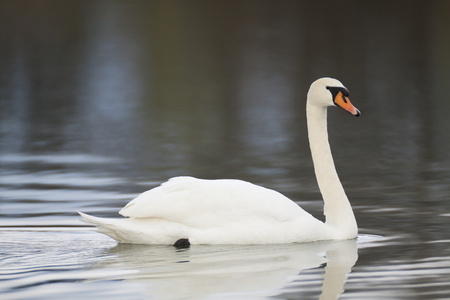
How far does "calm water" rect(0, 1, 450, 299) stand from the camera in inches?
288

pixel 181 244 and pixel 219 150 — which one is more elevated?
pixel 219 150

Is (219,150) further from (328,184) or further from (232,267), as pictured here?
(232,267)

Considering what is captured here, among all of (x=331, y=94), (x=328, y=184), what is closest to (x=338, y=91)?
(x=331, y=94)

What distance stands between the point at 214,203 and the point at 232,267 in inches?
33.3

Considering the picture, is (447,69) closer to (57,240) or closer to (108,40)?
(108,40)

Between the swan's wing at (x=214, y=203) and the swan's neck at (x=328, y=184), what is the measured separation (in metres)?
0.43

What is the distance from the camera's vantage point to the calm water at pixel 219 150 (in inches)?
288

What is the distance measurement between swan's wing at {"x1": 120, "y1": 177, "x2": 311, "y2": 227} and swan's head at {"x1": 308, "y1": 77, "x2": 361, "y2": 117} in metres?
0.93

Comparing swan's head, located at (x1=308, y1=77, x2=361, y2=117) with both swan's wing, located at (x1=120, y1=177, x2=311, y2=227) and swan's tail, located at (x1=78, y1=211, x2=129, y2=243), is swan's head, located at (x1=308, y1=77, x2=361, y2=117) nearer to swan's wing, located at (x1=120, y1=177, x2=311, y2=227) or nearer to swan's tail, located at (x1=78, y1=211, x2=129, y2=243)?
swan's wing, located at (x1=120, y1=177, x2=311, y2=227)

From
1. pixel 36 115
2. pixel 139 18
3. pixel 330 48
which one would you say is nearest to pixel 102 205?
pixel 36 115

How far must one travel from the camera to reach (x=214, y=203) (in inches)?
326

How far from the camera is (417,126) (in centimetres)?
1658

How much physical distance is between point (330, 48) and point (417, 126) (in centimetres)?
1635

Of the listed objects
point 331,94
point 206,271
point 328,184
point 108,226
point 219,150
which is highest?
point 219,150
